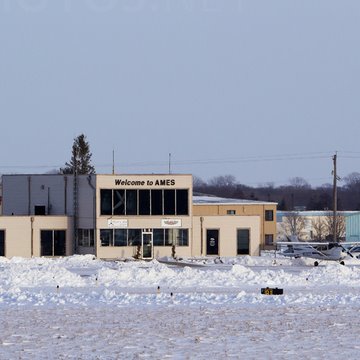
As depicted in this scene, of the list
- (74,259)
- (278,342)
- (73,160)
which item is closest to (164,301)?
(278,342)

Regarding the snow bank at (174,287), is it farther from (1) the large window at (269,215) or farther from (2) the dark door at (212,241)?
(1) the large window at (269,215)

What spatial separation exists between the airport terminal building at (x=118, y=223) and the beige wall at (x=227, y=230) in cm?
8

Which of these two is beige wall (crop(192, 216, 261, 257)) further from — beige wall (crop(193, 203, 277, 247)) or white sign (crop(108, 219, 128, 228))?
beige wall (crop(193, 203, 277, 247))

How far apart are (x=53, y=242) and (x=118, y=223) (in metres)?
5.16

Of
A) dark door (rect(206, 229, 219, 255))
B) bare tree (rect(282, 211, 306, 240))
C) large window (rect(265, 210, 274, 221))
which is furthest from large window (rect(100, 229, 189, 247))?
bare tree (rect(282, 211, 306, 240))

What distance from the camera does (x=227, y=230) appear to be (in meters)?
84.3

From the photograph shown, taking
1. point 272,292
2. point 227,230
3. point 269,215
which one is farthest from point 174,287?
point 269,215

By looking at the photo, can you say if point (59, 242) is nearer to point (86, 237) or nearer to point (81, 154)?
point (86, 237)

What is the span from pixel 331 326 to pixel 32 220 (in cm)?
5258

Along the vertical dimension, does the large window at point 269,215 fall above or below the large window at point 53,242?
above

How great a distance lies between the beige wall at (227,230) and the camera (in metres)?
83.9

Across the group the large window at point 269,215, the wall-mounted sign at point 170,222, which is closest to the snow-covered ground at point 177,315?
the wall-mounted sign at point 170,222

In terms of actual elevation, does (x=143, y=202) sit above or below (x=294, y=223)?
above

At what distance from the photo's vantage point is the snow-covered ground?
2453 centimetres
